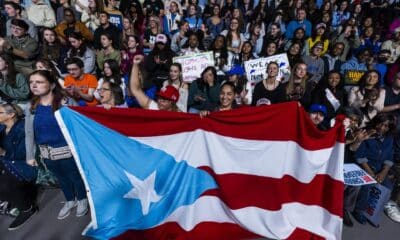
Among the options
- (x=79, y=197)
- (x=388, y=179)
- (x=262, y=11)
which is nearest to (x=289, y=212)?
(x=388, y=179)

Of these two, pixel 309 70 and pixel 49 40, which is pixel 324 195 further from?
pixel 49 40

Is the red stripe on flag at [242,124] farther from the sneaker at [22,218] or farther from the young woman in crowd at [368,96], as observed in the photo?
the young woman in crowd at [368,96]

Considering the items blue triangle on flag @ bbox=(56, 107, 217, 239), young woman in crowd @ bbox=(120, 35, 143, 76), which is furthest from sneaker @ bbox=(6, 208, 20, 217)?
young woman in crowd @ bbox=(120, 35, 143, 76)

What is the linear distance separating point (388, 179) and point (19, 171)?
4.56 metres

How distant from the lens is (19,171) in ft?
13.1

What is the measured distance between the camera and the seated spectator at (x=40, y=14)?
6.95 meters

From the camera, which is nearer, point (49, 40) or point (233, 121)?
point (233, 121)

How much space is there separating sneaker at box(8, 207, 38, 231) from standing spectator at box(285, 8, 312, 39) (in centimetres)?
629

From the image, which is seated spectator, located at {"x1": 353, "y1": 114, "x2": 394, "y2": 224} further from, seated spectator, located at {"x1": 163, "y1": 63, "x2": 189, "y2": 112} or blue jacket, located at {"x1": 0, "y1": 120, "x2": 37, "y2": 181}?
blue jacket, located at {"x1": 0, "y1": 120, "x2": 37, "y2": 181}

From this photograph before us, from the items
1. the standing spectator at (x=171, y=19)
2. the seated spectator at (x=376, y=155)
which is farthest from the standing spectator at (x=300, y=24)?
the seated spectator at (x=376, y=155)

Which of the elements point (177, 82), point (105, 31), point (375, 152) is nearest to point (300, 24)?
point (177, 82)

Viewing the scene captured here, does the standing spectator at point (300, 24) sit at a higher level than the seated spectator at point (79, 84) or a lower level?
higher

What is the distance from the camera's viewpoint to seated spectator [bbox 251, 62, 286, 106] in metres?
5.26

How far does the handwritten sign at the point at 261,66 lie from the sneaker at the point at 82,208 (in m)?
3.81
